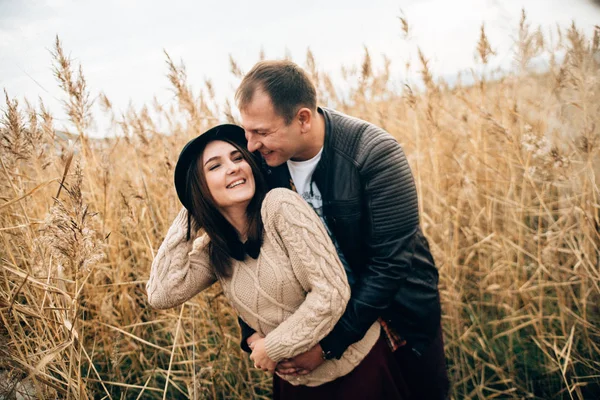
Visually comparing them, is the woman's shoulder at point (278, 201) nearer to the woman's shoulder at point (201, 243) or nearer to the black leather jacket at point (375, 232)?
the black leather jacket at point (375, 232)

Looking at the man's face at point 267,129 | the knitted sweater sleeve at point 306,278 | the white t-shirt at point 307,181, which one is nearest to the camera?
the knitted sweater sleeve at point 306,278

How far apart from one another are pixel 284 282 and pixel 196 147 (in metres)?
0.74

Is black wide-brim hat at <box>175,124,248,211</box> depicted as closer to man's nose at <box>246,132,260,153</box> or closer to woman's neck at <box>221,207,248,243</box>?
man's nose at <box>246,132,260,153</box>

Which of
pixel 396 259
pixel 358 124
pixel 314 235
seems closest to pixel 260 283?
pixel 314 235

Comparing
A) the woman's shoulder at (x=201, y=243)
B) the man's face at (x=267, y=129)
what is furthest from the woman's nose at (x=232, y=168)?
the woman's shoulder at (x=201, y=243)

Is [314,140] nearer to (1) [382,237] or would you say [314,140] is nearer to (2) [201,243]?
(1) [382,237]

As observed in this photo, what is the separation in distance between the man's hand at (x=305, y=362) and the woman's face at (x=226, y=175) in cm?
71

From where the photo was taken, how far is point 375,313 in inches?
62.5

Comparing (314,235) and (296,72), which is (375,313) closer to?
(314,235)

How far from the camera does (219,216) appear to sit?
1724 mm

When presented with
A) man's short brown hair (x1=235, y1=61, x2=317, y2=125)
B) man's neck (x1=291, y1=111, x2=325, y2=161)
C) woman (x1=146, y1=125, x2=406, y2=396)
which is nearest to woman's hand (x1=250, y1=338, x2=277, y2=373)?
woman (x1=146, y1=125, x2=406, y2=396)

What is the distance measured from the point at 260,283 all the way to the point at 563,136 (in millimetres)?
2103

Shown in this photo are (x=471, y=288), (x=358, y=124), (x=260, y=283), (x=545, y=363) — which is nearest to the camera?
(x=260, y=283)

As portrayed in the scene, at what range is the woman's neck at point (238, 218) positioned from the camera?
67.7 inches
